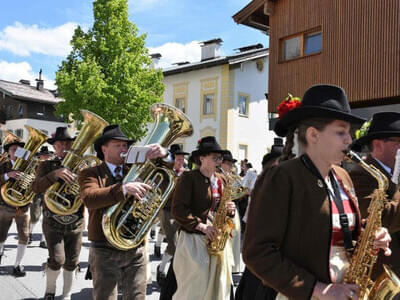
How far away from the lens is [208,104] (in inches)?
1079

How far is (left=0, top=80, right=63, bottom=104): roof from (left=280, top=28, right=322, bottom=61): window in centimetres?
3179

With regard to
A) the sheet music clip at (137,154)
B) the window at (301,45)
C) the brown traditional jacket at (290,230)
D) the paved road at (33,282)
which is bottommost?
the paved road at (33,282)

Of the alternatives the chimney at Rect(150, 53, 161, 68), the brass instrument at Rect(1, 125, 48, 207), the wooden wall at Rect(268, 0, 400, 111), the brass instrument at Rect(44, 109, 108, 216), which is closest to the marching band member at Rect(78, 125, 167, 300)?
the brass instrument at Rect(44, 109, 108, 216)

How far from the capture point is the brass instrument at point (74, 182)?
5453mm

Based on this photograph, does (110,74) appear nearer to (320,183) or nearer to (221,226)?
(221,226)

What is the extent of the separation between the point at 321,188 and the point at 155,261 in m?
6.93

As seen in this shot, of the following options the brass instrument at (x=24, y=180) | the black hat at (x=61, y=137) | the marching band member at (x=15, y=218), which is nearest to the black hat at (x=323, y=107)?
the black hat at (x=61, y=137)

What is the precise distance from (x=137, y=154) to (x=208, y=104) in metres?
23.7

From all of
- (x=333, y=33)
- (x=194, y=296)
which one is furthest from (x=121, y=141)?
(x=333, y=33)

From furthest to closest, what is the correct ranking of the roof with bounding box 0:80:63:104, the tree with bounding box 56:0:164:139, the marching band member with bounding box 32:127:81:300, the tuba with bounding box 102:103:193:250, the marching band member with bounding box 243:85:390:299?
the roof with bounding box 0:80:63:104 → the tree with bounding box 56:0:164:139 → the marching band member with bounding box 32:127:81:300 → the tuba with bounding box 102:103:193:250 → the marching band member with bounding box 243:85:390:299

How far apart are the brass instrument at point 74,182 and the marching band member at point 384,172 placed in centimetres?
315

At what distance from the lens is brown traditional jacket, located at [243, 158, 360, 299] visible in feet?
7.19

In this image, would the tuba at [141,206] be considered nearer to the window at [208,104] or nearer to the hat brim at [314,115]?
the hat brim at [314,115]

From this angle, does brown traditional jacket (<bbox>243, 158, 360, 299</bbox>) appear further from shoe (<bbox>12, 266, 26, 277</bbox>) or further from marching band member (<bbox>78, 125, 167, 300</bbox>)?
shoe (<bbox>12, 266, 26, 277</bbox>)
